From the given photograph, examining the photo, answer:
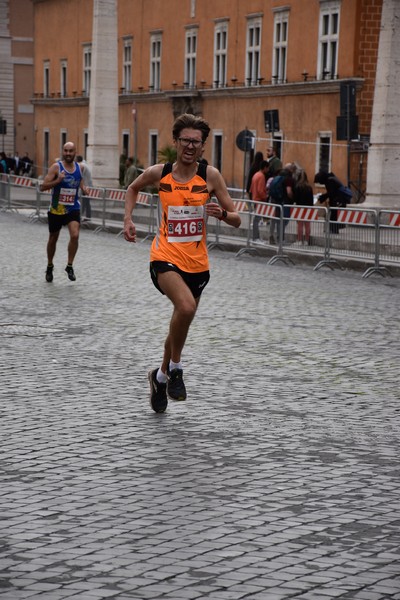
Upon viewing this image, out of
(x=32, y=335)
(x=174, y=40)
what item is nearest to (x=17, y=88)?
(x=174, y=40)

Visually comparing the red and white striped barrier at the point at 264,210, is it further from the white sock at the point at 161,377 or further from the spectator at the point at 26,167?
the spectator at the point at 26,167

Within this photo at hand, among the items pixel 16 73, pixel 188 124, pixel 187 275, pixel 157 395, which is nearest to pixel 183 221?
pixel 187 275

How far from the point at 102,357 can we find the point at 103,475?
15.0 ft

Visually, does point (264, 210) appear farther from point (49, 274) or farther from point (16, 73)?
point (16, 73)

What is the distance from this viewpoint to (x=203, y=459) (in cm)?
752

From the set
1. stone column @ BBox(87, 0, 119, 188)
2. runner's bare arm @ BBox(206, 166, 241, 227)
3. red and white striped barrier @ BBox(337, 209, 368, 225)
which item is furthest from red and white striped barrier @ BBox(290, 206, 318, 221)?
stone column @ BBox(87, 0, 119, 188)

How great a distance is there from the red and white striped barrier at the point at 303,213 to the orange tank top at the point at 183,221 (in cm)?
1468

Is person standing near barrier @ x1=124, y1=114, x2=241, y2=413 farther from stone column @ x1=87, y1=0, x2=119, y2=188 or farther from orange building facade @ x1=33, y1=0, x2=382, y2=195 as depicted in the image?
stone column @ x1=87, y1=0, x2=119, y2=188

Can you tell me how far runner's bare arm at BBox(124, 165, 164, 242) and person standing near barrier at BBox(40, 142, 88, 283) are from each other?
8.79 meters

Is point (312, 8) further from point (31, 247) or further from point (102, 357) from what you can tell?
point (102, 357)

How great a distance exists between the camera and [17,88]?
81.2 metres

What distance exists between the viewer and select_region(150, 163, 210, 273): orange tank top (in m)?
9.02

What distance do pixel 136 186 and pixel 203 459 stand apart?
2399 millimetres

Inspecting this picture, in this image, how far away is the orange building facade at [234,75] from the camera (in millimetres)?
41938
